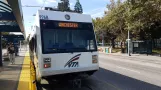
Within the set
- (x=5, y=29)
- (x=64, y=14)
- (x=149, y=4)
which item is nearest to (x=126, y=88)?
(x=64, y=14)

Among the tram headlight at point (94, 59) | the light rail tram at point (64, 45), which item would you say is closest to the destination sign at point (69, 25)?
the light rail tram at point (64, 45)

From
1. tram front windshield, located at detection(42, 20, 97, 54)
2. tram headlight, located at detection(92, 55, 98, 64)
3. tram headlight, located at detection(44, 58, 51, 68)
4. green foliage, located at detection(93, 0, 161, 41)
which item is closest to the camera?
tram headlight, located at detection(44, 58, 51, 68)

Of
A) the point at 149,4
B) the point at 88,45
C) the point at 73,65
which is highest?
Result: the point at 149,4

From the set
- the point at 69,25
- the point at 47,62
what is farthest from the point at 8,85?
the point at 69,25

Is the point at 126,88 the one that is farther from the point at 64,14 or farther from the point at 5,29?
the point at 5,29

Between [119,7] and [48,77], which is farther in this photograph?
[119,7]

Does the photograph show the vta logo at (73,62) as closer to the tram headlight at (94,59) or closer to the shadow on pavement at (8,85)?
the tram headlight at (94,59)

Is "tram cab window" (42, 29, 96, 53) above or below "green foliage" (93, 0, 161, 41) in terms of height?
below

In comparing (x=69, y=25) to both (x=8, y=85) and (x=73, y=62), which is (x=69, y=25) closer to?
(x=73, y=62)

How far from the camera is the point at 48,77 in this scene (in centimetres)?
1020

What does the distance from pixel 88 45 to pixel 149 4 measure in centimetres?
2223

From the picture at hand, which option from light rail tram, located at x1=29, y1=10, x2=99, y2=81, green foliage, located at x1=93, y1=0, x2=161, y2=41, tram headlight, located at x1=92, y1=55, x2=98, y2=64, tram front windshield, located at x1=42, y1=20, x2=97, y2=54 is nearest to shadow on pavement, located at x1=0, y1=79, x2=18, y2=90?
light rail tram, located at x1=29, y1=10, x2=99, y2=81

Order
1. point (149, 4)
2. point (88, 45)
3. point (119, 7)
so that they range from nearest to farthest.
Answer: point (88, 45)
point (149, 4)
point (119, 7)

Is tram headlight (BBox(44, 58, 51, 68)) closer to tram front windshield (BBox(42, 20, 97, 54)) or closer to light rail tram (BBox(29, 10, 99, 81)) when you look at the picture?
light rail tram (BBox(29, 10, 99, 81))
